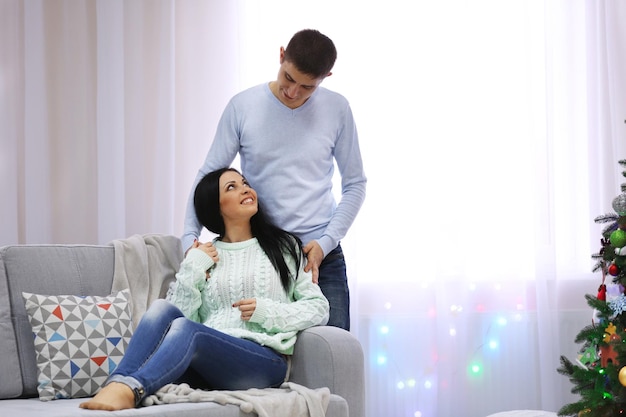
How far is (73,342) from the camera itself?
102 inches

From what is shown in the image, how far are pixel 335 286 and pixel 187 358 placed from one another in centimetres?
65

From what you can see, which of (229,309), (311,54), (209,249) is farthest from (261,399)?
(311,54)

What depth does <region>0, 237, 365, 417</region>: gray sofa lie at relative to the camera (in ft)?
7.77

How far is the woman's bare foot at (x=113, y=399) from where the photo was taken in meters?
2.08

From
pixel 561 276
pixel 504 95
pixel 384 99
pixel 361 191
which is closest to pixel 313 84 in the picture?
pixel 361 191

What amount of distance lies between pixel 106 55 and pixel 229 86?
541mm

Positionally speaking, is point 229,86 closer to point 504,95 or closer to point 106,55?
point 106,55

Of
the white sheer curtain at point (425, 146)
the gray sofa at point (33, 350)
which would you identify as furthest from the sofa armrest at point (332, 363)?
the white sheer curtain at point (425, 146)

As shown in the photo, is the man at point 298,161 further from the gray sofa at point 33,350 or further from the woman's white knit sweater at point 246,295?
the gray sofa at point 33,350

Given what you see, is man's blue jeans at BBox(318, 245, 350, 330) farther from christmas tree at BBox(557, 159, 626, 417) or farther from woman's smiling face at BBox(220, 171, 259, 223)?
christmas tree at BBox(557, 159, 626, 417)

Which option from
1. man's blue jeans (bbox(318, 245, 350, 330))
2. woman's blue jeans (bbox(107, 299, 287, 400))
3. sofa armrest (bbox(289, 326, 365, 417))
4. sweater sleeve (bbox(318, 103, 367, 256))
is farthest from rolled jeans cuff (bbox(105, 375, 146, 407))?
sweater sleeve (bbox(318, 103, 367, 256))

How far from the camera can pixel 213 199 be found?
277cm

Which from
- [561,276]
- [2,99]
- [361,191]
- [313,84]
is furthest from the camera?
[561,276]

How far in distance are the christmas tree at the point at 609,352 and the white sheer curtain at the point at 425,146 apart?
131 cm
